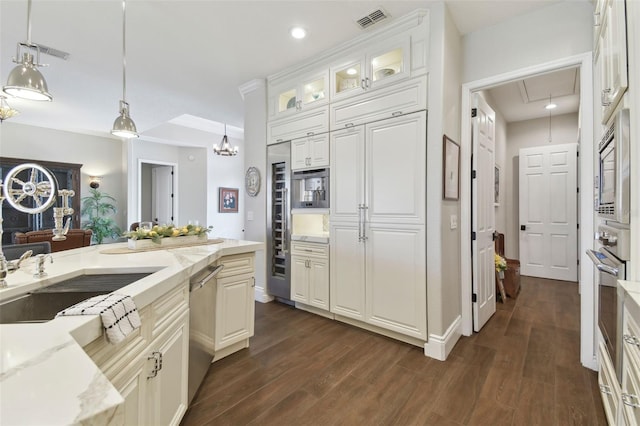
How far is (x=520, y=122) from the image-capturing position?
542 cm

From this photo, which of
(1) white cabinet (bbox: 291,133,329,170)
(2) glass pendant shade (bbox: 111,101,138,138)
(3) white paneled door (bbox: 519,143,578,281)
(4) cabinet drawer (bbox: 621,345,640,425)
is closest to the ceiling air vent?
(1) white cabinet (bbox: 291,133,329,170)

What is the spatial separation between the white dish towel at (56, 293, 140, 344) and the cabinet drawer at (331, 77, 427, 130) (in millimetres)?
2427

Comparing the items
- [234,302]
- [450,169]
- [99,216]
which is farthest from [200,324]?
[99,216]

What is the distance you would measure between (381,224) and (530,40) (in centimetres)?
197

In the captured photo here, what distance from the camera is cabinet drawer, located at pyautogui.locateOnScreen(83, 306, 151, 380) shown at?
0.86 meters

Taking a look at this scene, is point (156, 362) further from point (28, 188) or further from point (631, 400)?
point (631, 400)

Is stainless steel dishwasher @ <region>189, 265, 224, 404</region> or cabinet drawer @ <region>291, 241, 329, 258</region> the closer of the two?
stainless steel dishwasher @ <region>189, 265, 224, 404</region>

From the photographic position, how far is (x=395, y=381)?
205 cm

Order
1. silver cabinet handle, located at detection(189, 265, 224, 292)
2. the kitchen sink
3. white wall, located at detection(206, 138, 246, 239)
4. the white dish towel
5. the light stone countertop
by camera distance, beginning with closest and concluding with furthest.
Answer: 1. the light stone countertop
2. the white dish towel
3. the kitchen sink
4. silver cabinet handle, located at detection(189, 265, 224, 292)
5. white wall, located at detection(206, 138, 246, 239)

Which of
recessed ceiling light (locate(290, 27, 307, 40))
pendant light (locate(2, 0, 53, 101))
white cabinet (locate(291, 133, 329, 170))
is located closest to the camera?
pendant light (locate(2, 0, 53, 101))

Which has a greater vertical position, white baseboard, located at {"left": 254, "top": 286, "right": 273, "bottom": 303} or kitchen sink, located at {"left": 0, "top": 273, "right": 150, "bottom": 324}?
kitchen sink, located at {"left": 0, "top": 273, "right": 150, "bottom": 324}

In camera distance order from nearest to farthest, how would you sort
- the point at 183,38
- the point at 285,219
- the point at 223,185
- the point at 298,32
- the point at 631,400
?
the point at 631,400 < the point at 298,32 < the point at 183,38 < the point at 285,219 < the point at 223,185

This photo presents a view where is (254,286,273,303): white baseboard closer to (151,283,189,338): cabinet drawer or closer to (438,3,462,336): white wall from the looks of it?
(438,3,462,336): white wall

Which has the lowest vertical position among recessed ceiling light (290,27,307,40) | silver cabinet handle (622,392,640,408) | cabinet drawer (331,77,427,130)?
silver cabinet handle (622,392,640,408)
